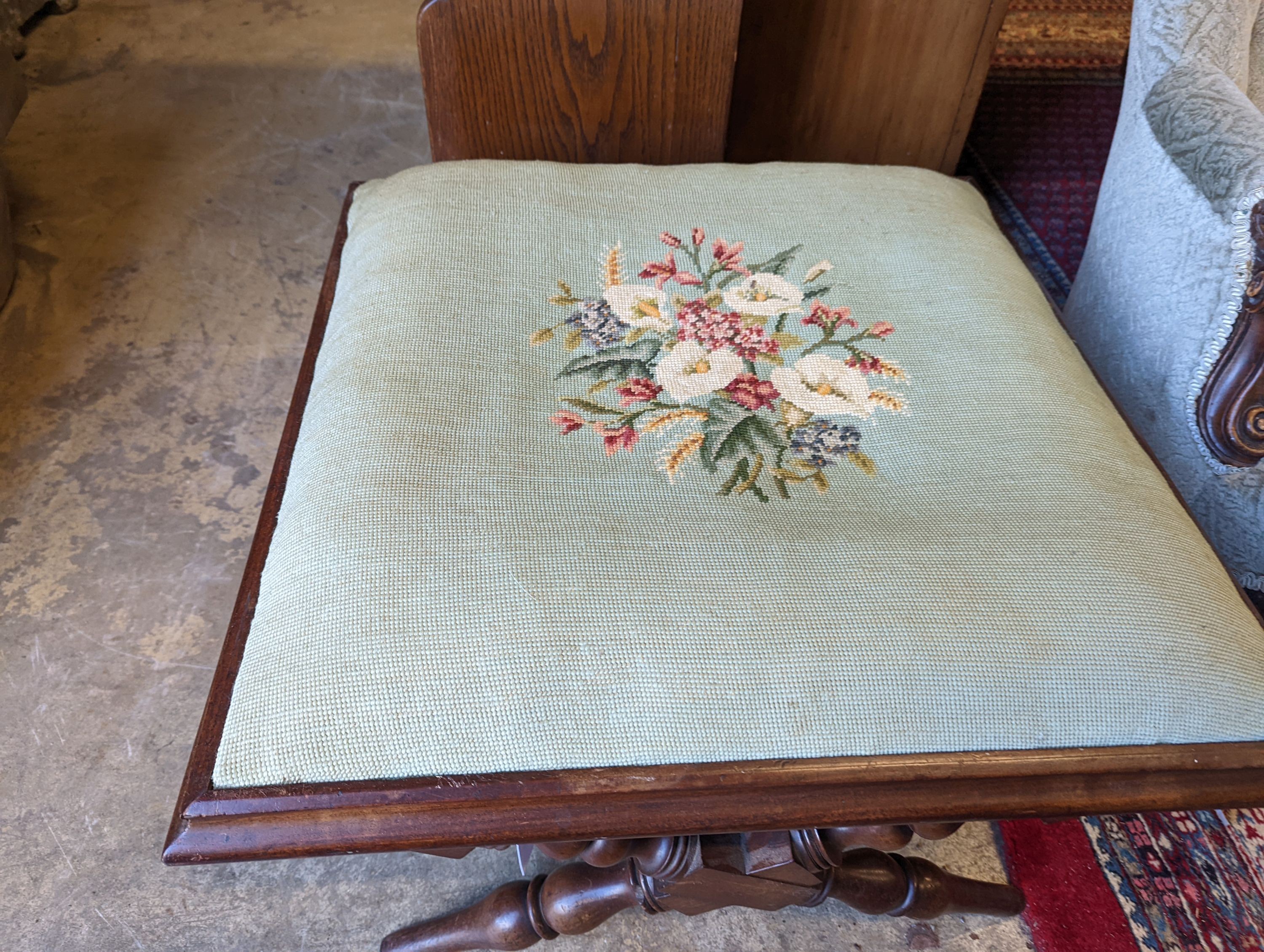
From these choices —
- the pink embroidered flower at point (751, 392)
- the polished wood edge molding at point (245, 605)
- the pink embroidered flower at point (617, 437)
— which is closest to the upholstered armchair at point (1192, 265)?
the pink embroidered flower at point (751, 392)

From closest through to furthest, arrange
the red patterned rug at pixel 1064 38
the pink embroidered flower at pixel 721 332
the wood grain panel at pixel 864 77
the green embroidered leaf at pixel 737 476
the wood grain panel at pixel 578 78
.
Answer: the green embroidered leaf at pixel 737 476 < the pink embroidered flower at pixel 721 332 < the wood grain panel at pixel 578 78 < the wood grain panel at pixel 864 77 < the red patterned rug at pixel 1064 38

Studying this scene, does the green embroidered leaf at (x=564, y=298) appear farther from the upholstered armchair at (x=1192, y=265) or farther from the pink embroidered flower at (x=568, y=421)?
the upholstered armchair at (x=1192, y=265)

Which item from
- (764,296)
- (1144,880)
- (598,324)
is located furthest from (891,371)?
(1144,880)

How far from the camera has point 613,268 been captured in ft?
2.40

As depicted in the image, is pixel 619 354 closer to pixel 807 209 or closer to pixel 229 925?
pixel 807 209

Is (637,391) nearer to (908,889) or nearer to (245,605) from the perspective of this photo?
(245,605)

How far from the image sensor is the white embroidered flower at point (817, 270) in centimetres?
73

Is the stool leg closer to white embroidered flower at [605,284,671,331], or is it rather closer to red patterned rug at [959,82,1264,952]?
red patterned rug at [959,82,1264,952]

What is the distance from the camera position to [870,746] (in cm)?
49

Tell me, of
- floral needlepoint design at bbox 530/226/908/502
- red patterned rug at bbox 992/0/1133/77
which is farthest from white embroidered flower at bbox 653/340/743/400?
red patterned rug at bbox 992/0/1133/77

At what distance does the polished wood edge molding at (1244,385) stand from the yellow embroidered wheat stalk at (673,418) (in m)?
0.41

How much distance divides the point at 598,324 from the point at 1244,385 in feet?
1.65

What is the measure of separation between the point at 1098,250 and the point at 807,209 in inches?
15.3

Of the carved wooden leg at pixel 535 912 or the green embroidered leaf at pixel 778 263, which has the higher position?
the green embroidered leaf at pixel 778 263
